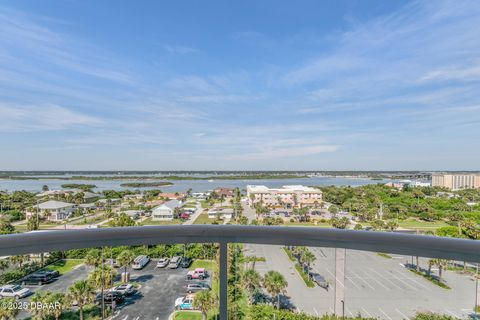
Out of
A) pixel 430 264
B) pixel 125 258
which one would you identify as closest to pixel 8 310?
pixel 125 258

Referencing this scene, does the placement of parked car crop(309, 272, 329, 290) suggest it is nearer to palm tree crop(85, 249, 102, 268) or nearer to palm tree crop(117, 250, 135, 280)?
palm tree crop(117, 250, 135, 280)

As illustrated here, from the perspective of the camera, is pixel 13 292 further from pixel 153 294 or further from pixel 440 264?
pixel 440 264

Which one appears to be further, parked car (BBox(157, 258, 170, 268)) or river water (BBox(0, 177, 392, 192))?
river water (BBox(0, 177, 392, 192))

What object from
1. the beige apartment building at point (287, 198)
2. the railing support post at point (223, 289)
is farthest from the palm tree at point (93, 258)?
the beige apartment building at point (287, 198)

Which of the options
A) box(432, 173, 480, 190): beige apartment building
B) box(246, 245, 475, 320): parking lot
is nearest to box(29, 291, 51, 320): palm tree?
box(246, 245, 475, 320): parking lot

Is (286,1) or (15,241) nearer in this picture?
(15,241)

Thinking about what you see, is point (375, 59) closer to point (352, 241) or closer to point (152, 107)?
point (352, 241)

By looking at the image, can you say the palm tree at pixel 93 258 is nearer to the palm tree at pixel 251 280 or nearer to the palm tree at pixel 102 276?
the palm tree at pixel 102 276

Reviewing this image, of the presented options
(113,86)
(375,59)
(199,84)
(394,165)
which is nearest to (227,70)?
(199,84)
